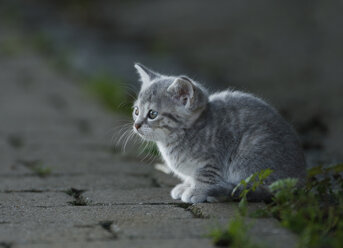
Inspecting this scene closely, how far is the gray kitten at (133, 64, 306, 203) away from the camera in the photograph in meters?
3.66

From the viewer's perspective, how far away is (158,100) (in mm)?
3908

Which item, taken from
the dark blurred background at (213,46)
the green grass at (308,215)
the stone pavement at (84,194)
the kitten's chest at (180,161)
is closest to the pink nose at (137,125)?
the kitten's chest at (180,161)

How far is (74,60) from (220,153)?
895 cm

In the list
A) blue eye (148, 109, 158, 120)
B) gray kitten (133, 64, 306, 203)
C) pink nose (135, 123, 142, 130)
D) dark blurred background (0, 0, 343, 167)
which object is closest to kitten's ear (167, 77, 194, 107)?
gray kitten (133, 64, 306, 203)

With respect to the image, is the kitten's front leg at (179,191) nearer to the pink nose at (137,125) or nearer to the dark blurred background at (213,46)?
the pink nose at (137,125)

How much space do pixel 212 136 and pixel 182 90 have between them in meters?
0.38

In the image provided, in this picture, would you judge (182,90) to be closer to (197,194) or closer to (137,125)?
(137,125)

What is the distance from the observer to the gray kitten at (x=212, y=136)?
3.66m

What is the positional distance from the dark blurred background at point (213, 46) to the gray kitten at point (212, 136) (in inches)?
46.2

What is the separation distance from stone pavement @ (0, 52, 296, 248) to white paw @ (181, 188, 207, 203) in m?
0.11

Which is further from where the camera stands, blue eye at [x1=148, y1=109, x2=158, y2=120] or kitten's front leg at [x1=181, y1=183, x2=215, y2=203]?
blue eye at [x1=148, y1=109, x2=158, y2=120]

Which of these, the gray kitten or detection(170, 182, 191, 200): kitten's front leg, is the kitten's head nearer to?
the gray kitten

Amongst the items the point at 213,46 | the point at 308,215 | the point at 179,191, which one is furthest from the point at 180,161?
the point at 213,46

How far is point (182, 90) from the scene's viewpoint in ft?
12.7
